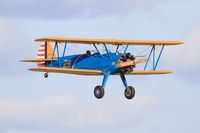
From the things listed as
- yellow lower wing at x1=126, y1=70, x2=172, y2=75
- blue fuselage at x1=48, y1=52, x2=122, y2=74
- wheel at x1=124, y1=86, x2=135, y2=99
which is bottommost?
wheel at x1=124, y1=86, x2=135, y2=99

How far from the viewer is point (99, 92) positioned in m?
49.8

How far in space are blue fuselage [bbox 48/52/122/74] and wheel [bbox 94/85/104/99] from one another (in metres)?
1.25

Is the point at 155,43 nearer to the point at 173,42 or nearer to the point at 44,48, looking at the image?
the point at 173,42

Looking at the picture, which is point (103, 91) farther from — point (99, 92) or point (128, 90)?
point (128, 90)

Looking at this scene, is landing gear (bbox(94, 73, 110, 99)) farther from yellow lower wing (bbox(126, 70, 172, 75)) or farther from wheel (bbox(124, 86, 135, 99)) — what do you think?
yellow lower wing (bbox(126, 70, 172, 75))

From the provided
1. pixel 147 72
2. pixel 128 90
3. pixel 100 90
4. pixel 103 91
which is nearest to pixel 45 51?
pixel 147 72

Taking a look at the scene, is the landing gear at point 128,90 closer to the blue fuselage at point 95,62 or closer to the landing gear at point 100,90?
the blue fuselage at point 95,62

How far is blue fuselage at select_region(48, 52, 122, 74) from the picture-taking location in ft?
166

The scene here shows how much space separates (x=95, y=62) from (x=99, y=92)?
92.1 inches

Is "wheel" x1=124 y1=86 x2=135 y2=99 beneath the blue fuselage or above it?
beneath

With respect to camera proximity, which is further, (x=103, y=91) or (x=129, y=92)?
(x=129, y=92)

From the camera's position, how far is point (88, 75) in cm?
5066

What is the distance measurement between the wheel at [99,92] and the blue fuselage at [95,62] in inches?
49.2

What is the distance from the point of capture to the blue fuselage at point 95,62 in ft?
166
